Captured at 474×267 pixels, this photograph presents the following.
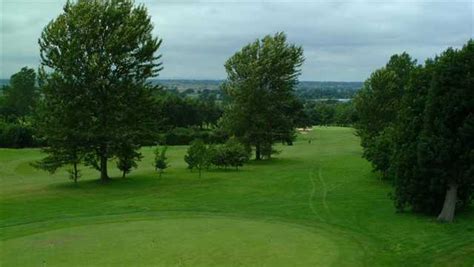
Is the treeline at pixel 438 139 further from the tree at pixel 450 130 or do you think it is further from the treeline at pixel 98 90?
the treeline at pixel 98 90

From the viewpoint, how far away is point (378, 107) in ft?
215

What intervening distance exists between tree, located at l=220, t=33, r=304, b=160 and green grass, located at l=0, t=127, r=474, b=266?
15.9m

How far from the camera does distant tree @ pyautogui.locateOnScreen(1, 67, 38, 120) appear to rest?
114188mm

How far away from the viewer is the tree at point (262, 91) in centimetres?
5912

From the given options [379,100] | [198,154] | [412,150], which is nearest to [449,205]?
[412,150]

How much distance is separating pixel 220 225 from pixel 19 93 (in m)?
102

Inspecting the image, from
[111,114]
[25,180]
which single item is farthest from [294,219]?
[25,180]

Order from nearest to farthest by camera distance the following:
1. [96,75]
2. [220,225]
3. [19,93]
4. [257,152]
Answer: [220,225]
[96,75]
[257,152]
[19,93]

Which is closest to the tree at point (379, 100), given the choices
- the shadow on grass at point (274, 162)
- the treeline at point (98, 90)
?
the shadow on grass at point (274, 162)

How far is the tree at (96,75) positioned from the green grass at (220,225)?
143 inches

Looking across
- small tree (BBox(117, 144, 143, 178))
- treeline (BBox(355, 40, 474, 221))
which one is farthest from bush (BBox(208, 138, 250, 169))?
treeline (BBox(355, 40, 474, 221))

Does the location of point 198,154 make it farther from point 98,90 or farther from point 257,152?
point 257,152

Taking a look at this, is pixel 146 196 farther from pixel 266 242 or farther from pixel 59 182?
pixel 266 242

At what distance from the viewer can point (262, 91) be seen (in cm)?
5966
